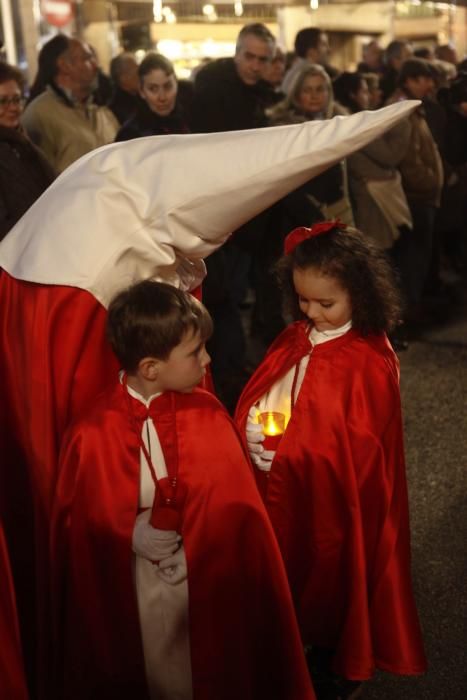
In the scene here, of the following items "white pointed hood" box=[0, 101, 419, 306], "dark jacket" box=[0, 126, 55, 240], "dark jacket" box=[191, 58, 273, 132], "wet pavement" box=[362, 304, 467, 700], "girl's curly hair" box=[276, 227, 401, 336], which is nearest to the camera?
"white pointed hood" box=[0, 101, 419, 306]

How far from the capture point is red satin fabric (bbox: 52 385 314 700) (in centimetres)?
237

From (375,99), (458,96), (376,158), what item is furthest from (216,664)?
(375,99)

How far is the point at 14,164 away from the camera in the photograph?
4270 millimetres

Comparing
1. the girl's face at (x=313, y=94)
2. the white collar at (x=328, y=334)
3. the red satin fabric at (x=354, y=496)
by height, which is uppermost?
the girl's face at (x=313, y=94)

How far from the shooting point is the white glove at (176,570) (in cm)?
241

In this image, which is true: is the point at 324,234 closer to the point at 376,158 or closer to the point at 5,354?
the point at 5,354

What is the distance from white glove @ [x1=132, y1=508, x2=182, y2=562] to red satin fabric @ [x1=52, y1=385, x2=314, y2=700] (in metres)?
0.03

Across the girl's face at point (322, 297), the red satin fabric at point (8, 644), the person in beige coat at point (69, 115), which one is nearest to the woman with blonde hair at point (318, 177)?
the person in beige coat at point (69, 115)

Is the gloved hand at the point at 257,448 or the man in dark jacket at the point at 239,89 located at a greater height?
the man in dark jacket at the point at 239,89

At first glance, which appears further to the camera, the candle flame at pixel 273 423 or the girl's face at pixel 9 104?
the girl's face at pixel 9 104

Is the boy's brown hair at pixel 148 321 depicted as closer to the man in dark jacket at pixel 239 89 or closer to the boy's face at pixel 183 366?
the boy's face at pixel 183 366

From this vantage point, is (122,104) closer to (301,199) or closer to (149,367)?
(301,199)

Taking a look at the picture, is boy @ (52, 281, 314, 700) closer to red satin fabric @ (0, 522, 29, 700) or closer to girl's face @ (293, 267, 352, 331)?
red satin fabric @ (0, 522, 29, 700)

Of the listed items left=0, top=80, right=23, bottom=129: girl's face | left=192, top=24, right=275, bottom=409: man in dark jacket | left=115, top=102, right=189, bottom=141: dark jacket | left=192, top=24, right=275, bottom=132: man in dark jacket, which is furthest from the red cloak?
left=192, top=24, right=275, bottom=132: man in dark jacket
